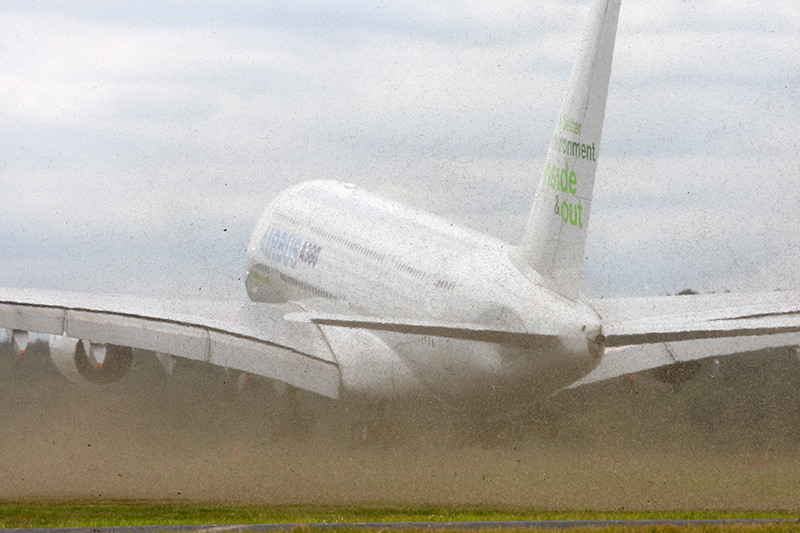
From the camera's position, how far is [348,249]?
34.3m

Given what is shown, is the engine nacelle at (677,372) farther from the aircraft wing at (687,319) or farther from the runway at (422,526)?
the runway at (422,526)

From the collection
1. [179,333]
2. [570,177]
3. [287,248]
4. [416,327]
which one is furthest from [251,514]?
[287,248]

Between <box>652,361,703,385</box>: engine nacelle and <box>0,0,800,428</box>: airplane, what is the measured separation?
0.15ft

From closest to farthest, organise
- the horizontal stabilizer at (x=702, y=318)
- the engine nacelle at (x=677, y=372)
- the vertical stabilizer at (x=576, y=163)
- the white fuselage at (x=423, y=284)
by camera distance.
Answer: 1. the horizontal stabilizer at (x=702, y=318)
2. the white fuselage at (x=423, y=284)
3. the vertical stabilizer at (x=576, y=163)
4. the engine nacelle at (x=677, y=372)

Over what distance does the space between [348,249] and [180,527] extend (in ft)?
47.8

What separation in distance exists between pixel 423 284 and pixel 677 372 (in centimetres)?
573

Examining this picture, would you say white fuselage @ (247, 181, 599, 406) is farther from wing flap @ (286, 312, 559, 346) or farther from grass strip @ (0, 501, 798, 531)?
grass strip @ (0, 501, 798, 531)

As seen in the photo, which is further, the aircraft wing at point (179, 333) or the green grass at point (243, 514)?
the aircraft wing at point (179, 333)

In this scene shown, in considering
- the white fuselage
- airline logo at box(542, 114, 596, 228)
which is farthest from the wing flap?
airline logo at box(542, 114, 596, 228)

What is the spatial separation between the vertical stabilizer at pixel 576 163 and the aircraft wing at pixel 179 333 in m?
6.40

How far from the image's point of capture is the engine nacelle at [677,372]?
90.3ft

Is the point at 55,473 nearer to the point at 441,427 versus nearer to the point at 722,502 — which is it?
the point at 441,427

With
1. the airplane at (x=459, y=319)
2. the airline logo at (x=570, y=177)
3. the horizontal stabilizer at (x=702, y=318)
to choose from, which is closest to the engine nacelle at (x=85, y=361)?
the airplane at (x=459, y=319)

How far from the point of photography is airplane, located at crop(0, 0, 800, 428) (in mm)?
24203
